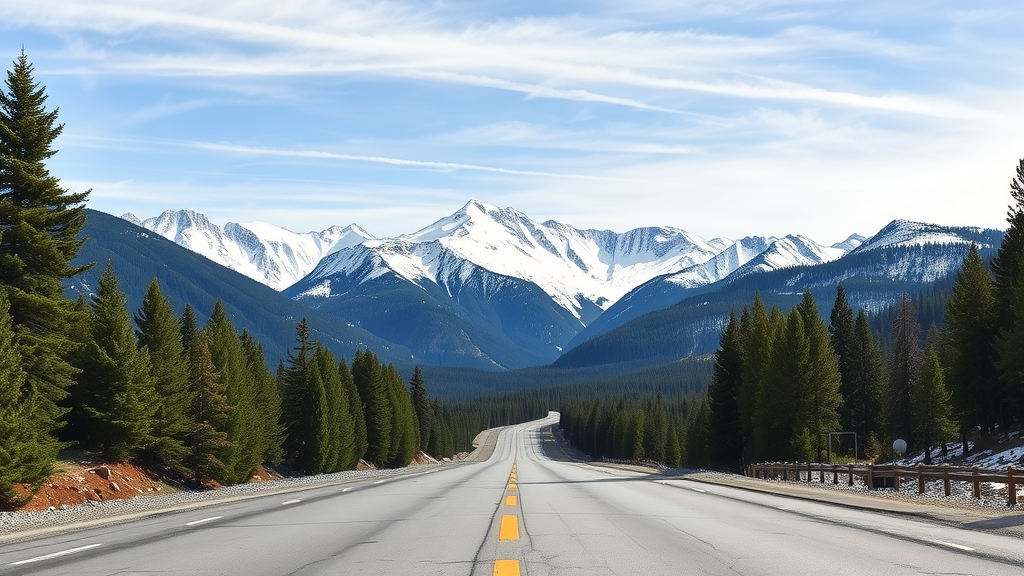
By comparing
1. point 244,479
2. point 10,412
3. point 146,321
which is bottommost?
point 244,479

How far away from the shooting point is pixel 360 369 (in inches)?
3595

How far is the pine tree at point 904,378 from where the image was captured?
69.1 m

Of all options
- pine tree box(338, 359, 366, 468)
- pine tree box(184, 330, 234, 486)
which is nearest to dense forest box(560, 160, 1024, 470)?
pine tree box(338, 359, 366, 468)

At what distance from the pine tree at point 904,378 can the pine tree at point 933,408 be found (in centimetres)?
609

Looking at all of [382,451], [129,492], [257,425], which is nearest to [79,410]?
[129,492]

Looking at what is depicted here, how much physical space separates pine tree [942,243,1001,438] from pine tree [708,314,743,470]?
14.8m

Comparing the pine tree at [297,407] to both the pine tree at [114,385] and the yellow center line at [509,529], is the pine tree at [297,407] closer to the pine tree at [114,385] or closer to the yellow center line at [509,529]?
the pine tree at [114,385]

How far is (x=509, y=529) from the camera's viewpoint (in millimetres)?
14445

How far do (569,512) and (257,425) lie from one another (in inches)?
1517

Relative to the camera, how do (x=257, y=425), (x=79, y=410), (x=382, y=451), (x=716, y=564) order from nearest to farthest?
(x=716, y=564)
(x=79, y=410)
(x=257, y=425)
(x=382, y=451)

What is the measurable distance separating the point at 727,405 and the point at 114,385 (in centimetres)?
4453

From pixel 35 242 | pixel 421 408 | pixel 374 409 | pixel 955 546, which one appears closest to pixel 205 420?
pixel 35 242

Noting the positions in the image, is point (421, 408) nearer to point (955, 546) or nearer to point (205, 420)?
point (205, 420)

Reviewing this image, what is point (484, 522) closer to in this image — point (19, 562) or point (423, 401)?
point (19, 562)
